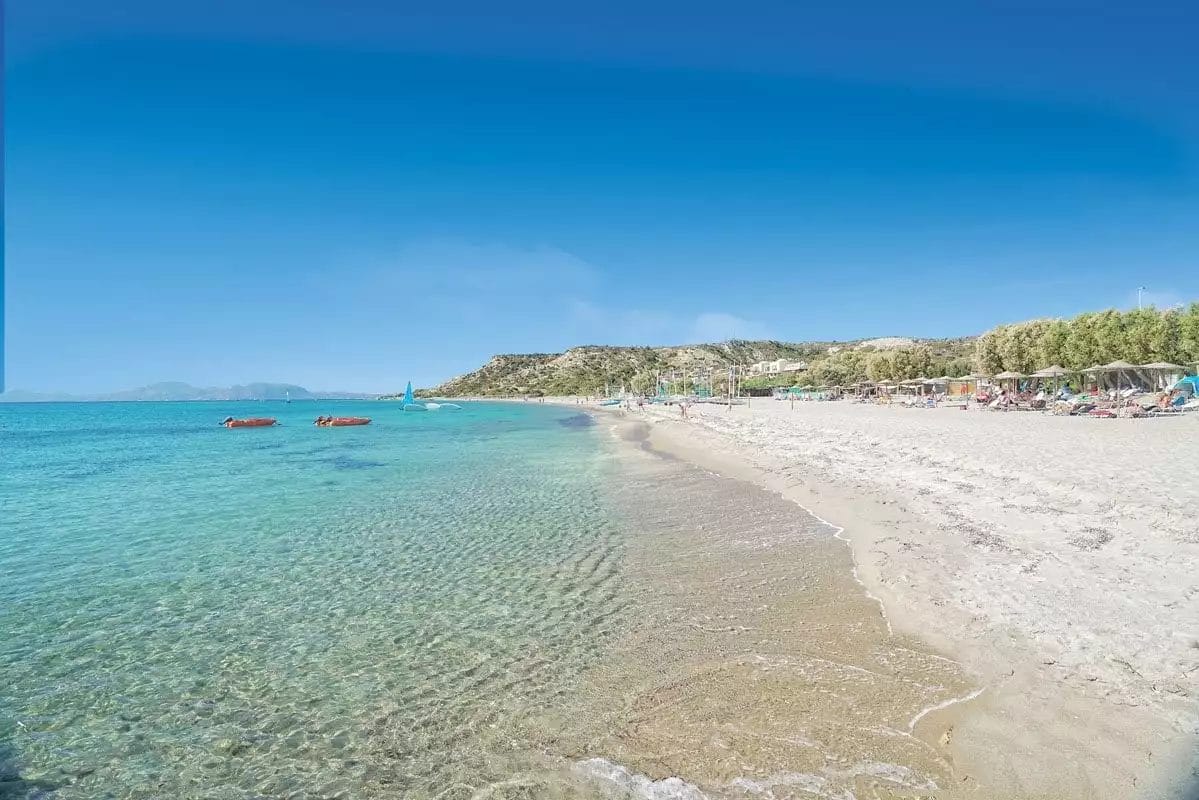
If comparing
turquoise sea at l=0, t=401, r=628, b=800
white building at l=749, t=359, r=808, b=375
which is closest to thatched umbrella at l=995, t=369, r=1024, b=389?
turquoise sea at l=0, t=401, r=628, b=800

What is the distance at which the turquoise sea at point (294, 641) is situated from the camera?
4.75 m

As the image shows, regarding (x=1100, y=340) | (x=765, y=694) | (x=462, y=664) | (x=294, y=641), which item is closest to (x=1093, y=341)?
(x=1100, y=340)

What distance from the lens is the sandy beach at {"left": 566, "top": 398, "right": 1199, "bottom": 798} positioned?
4.12m

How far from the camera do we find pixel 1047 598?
654cm

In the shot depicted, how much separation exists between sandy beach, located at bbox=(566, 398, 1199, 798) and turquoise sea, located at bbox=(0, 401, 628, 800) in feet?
11.5

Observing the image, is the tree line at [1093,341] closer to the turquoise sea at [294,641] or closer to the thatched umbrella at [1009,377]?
the thatched umbrella at [1009,377]

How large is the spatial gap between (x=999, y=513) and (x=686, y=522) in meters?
5.70

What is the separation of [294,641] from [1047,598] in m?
8.61

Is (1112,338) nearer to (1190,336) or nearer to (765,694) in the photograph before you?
(1190,336)

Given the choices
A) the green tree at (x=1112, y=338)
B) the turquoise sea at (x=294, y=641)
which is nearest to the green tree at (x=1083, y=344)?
the green tree at (x=1112, y=338)

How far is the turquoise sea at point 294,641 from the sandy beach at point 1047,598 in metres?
3.51

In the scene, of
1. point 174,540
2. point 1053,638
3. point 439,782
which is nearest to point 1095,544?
point 1053,638

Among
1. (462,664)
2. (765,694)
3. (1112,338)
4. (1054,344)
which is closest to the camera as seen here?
(765,694)

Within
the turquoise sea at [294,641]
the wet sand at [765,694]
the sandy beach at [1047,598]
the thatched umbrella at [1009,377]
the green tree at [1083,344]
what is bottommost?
the turquoise sea at [294,641]
